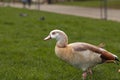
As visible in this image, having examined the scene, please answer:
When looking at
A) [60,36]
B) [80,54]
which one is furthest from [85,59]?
[60,36]

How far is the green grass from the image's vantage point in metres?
7.96

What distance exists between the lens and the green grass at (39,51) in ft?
26.1

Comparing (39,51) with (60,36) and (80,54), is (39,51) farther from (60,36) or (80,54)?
(80,54)

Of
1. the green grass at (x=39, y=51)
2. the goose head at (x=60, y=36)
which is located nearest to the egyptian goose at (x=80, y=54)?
the goose head at (x=60, y=36)

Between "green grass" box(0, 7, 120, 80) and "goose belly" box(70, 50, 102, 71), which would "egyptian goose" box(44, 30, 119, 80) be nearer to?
"goose belly" box(70, 50, 102, 71)

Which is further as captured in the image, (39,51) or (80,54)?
(39,51)

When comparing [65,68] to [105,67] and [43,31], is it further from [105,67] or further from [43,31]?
[43,31]

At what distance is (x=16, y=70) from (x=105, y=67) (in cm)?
200

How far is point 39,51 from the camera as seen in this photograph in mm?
10586

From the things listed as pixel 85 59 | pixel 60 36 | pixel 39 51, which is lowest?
pixel 39 51

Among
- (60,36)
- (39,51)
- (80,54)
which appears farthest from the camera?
(39,51)

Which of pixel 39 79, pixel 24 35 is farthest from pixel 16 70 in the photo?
pixel 24 35

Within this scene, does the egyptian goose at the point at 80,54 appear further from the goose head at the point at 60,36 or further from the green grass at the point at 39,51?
the green grass at the point at 39,51

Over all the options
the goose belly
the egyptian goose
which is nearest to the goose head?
the egyptian goose
